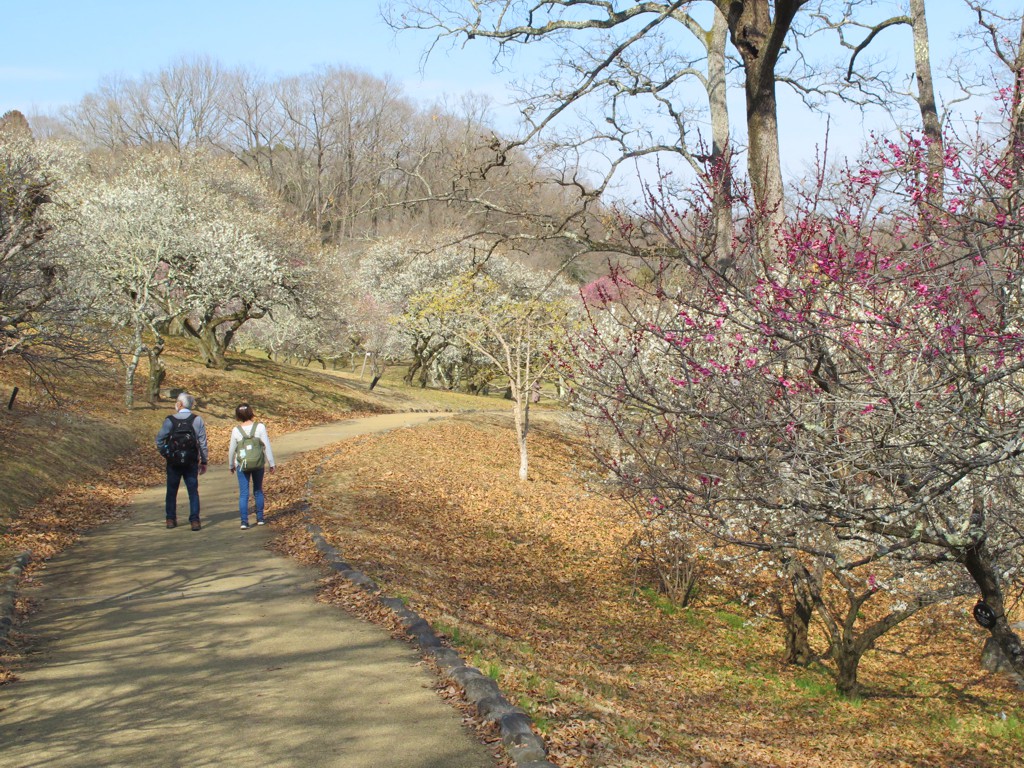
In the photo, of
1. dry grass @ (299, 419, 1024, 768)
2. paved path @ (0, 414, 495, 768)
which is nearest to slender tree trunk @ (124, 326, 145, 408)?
dry grass @ (299, 419, 1024, 768)

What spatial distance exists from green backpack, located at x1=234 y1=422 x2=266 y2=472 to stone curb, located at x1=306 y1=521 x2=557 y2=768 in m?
3.46

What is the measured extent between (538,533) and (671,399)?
931cm

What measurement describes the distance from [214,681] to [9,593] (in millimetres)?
3182

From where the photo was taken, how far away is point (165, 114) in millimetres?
69750

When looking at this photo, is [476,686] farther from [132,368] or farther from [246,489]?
[132,368]

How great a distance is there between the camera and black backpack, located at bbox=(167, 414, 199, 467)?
10.9 m

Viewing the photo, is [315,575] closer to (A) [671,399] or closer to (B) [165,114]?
(A) [671,399]

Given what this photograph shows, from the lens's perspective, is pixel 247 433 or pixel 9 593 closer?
pixel 9 593

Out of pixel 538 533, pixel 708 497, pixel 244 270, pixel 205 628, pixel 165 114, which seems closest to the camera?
pixel 708 497

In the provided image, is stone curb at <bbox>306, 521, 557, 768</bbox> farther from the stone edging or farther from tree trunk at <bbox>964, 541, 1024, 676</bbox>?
tree trunk at <bbox>964, 541, 1024, 676</bbox>

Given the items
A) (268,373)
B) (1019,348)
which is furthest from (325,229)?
(1019,348)

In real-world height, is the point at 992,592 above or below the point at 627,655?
above

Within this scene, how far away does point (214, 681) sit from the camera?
5836 mm

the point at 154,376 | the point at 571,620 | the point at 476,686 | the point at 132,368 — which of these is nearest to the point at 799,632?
the point at 571,620
